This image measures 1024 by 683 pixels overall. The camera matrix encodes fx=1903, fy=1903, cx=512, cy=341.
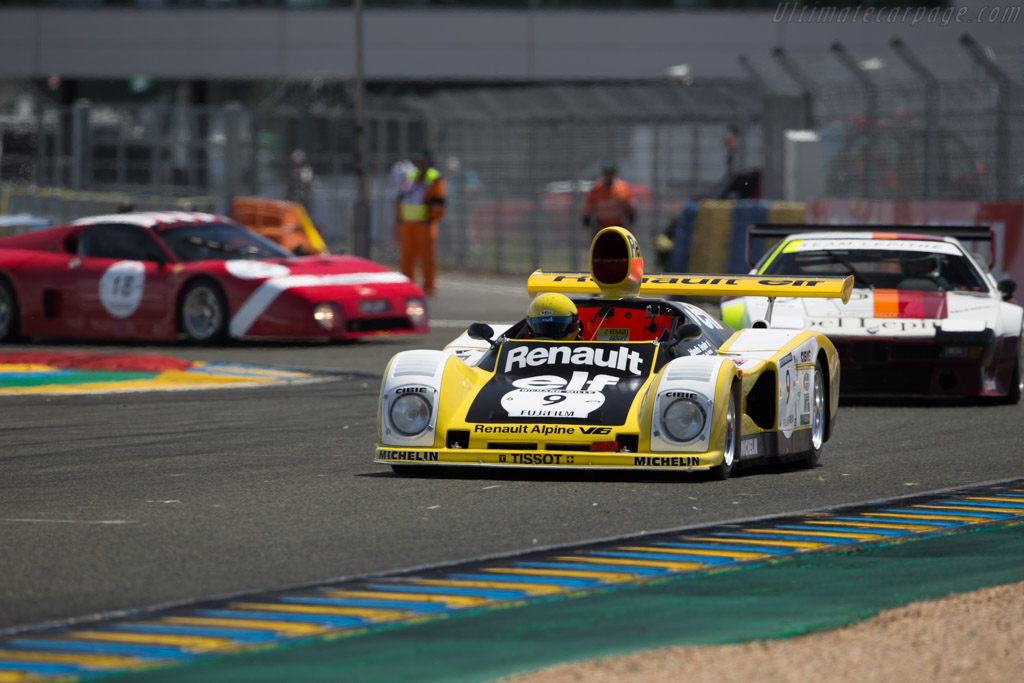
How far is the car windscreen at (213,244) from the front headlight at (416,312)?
1418 millimetres

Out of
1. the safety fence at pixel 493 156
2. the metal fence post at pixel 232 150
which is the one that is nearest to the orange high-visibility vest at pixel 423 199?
the safety fence at pixel 493 156

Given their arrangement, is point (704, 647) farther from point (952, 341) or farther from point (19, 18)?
point (19, 18)

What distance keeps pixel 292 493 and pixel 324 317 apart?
914 centimetres

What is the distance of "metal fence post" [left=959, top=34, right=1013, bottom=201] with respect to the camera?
1955cm

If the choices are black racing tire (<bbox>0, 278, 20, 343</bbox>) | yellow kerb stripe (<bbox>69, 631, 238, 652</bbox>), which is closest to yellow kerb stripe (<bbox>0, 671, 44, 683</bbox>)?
yellow kerb stripe (<bbox>69, 631, 238, 652</bbox>)

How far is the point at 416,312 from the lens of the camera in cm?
1816

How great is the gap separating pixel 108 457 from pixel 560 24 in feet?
133

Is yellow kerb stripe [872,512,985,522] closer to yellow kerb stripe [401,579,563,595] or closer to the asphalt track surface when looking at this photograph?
the asphalt track surface

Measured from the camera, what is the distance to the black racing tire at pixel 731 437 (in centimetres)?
893

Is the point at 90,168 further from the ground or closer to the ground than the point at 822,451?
further from the ground

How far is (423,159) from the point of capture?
2450 centimetres

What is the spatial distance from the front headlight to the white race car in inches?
196

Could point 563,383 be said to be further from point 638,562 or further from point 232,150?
point 232,150

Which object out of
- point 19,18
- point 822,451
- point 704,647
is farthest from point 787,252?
point 19,18
